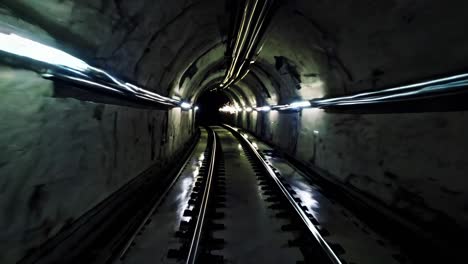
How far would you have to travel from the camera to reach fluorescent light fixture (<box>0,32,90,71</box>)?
191 cm

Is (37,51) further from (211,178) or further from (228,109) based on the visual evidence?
(228,109)

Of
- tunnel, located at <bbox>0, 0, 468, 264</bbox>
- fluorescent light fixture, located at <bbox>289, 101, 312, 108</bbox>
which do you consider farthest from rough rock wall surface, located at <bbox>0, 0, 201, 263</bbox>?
fluorescent light fixture, located at <bbox>289, 101, 312, 108</bbox>

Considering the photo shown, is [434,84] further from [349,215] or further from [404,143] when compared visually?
[349,215]

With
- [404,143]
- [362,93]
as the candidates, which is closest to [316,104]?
[362,93]

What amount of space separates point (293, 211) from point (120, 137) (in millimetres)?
3495

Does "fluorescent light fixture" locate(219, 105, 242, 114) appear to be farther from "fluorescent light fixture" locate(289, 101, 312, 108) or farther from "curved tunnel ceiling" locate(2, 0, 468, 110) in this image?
"curved tunnel ceiling" locate(2, 0, 468, 110)

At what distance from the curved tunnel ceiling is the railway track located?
2.69 metres

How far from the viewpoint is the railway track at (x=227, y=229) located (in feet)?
10.7

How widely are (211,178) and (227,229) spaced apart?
2.57 meters

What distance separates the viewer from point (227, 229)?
161 inches

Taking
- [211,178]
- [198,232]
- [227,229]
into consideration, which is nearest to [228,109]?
[211,178]

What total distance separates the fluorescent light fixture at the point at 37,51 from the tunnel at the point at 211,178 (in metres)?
0.02

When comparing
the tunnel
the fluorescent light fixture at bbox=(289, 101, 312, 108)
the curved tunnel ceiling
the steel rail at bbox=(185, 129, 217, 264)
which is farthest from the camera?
the fluorescent light fixture at bbox=(289, 101, 312, 108)

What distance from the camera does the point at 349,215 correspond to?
478cm
